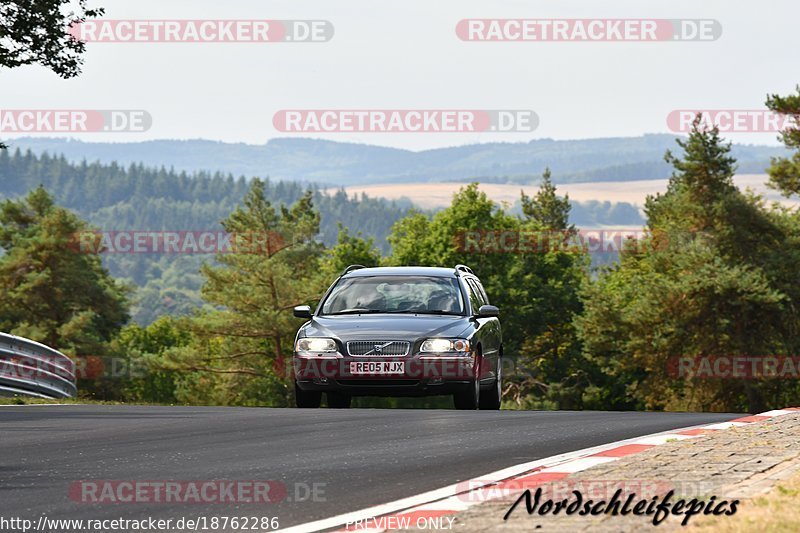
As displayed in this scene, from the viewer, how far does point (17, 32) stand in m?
30.5

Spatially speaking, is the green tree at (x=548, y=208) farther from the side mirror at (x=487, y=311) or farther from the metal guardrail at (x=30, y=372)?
the side mirror at (x=487, y=311)

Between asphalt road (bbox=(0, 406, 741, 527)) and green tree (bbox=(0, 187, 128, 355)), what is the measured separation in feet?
202

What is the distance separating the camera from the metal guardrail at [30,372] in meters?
21.0

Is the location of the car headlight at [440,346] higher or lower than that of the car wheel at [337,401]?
higher

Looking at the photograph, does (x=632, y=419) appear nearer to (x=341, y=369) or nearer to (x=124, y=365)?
(x=341, y=369)

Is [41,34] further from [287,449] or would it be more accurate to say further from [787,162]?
[787,162]

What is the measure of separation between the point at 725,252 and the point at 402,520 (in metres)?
57.3

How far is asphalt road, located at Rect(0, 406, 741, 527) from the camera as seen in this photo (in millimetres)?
8078

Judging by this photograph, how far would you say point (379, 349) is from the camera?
1561 cm

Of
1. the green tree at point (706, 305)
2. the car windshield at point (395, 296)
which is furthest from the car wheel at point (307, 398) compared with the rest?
the green tree at point (706, 305)

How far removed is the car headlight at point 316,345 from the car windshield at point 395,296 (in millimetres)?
1024

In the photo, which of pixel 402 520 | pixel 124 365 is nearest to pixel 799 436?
pixel 402 520

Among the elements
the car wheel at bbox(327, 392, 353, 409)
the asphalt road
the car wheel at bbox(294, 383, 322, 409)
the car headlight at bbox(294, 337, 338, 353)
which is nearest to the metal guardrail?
the asphalt road

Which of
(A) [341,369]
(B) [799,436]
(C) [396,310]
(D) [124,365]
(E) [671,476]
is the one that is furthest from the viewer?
(D) [124,365]
